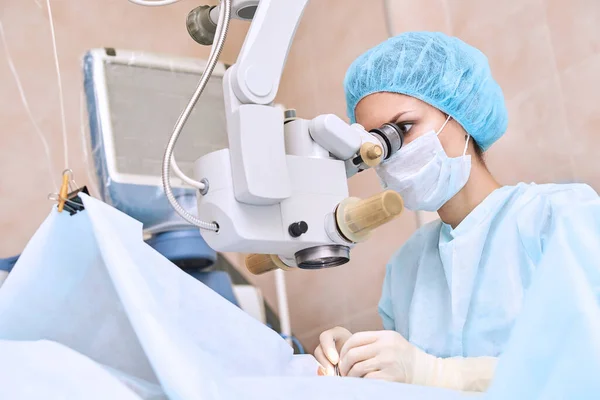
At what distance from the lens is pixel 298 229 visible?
99 cm

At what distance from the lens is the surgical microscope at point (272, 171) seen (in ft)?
3.14

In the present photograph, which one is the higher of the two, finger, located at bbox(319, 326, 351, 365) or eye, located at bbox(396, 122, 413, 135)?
eye, located at bbox(396, 122, 413, 135)

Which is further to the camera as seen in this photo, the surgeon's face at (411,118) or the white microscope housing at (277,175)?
the surgeon's face at (411,118)

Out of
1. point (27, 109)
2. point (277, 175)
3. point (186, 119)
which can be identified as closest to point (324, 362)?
point (277, 175)

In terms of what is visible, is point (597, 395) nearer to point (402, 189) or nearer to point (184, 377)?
point (184, 377)

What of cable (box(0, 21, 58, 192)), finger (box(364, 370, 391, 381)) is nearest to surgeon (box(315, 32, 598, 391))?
finger (box(364, 370, 391, 381))

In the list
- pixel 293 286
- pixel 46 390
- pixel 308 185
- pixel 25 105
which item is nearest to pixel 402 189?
pixel 308 185

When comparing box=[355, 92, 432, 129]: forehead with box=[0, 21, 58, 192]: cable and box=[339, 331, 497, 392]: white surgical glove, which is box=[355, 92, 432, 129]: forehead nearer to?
box=[339, 331, 497, 392]: white surgical glove

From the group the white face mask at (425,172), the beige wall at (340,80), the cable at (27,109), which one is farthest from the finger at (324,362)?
the cable at (27,109)

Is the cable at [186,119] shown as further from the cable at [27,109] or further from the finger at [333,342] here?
the cable at [27,109]

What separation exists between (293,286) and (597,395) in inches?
66.5

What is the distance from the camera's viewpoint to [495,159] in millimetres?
1718

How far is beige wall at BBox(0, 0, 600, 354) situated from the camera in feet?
5.09

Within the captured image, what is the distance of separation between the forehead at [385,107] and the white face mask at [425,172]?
7cm
